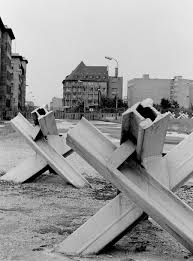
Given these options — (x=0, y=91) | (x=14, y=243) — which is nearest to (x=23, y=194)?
(x=14, y=243)

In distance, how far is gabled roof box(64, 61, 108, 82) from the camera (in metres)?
187

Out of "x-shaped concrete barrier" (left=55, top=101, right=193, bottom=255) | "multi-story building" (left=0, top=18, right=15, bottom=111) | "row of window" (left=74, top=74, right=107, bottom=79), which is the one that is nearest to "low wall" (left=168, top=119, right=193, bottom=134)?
"x-shaped concrete barrier" (left=55, top=101, right=193, bottom=255)

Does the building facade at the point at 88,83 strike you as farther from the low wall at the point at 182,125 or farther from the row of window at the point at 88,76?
the low wall at the point at 182,125

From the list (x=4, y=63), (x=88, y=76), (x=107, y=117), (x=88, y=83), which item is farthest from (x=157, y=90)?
(x=4, y=63)

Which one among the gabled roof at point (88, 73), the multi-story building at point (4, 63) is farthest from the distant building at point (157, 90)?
the multi-story building at point (4, 63)

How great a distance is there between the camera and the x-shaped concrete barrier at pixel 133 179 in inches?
183

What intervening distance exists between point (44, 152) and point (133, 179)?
455 cm

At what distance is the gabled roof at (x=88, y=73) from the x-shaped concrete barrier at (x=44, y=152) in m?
177

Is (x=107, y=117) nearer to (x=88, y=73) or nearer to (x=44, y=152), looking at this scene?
(x=88, y=73)

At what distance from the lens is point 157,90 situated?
180 m

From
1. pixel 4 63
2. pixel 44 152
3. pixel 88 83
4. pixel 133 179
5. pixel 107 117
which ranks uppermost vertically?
pixel 133 179

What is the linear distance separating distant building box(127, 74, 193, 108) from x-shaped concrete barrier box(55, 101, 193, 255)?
13902 cm

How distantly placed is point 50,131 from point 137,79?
533ft

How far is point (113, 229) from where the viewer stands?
4973 millimetres
